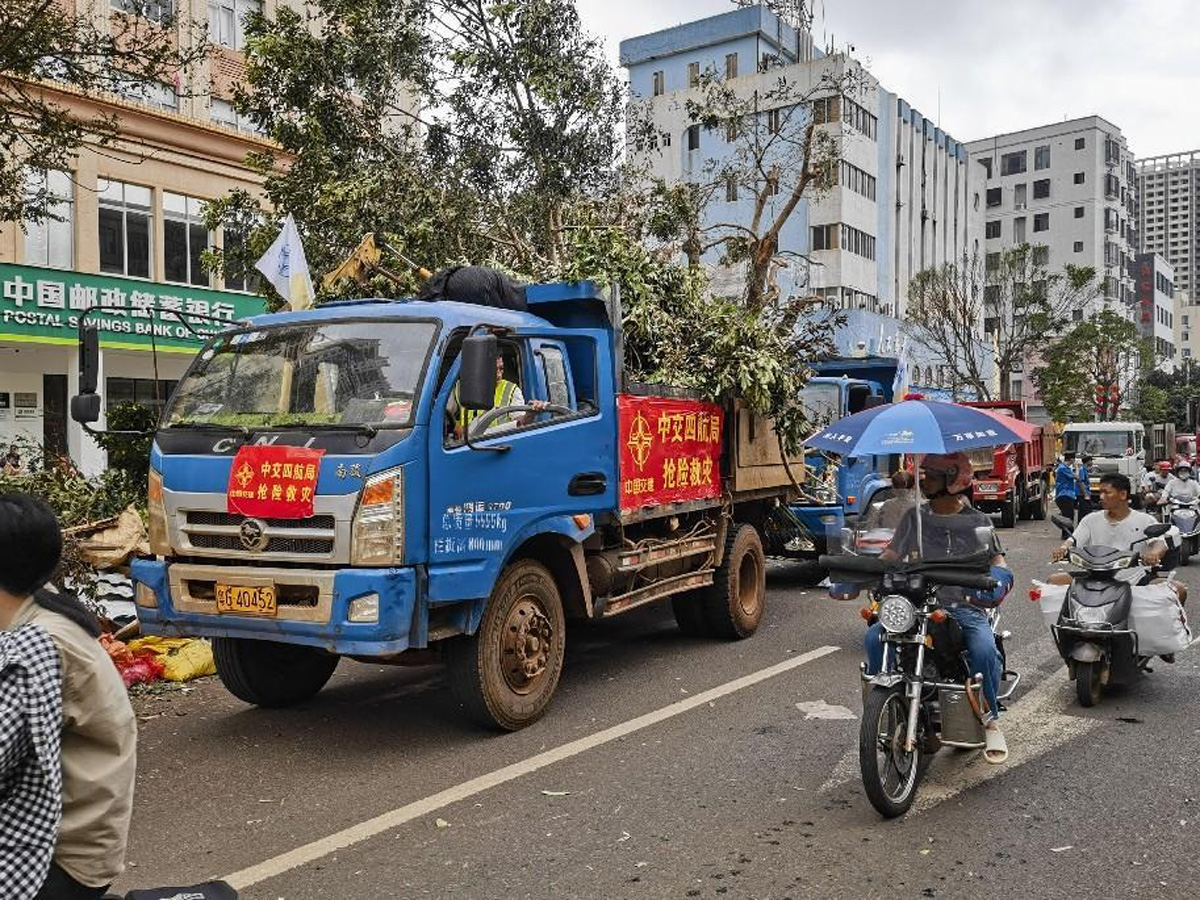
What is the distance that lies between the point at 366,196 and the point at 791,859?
11.0 meters

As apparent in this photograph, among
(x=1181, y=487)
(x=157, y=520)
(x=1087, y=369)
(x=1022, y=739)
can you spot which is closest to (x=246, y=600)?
(x=157, y=520)

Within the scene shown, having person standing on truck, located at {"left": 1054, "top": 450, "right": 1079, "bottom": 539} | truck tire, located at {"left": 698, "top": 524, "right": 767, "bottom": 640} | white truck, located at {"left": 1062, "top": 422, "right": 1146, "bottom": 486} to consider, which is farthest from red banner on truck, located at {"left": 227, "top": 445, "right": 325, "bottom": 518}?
white truck, located at {"left": 1062, "top": 422, "right": 1146, "bottom": 486}

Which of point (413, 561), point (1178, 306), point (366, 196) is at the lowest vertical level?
point (413, 561)

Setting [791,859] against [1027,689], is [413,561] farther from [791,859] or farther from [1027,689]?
[1027,689]

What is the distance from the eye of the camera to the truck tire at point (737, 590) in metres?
8.43

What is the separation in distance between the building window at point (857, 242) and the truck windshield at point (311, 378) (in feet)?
124

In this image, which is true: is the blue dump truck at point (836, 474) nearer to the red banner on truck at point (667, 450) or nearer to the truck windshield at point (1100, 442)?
the red banner on truck at point (667, 450)

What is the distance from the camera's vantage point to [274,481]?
5277 mm

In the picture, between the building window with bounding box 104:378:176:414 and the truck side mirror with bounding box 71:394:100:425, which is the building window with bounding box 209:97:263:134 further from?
the truck side mirror with bounding box 71:394:100:425

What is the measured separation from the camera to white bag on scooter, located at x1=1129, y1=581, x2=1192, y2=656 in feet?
20.8

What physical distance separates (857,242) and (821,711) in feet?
128

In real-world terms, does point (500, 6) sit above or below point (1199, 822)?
above

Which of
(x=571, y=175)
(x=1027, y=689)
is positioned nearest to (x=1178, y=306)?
(x=571, y=175)

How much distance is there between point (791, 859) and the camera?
162 inches
